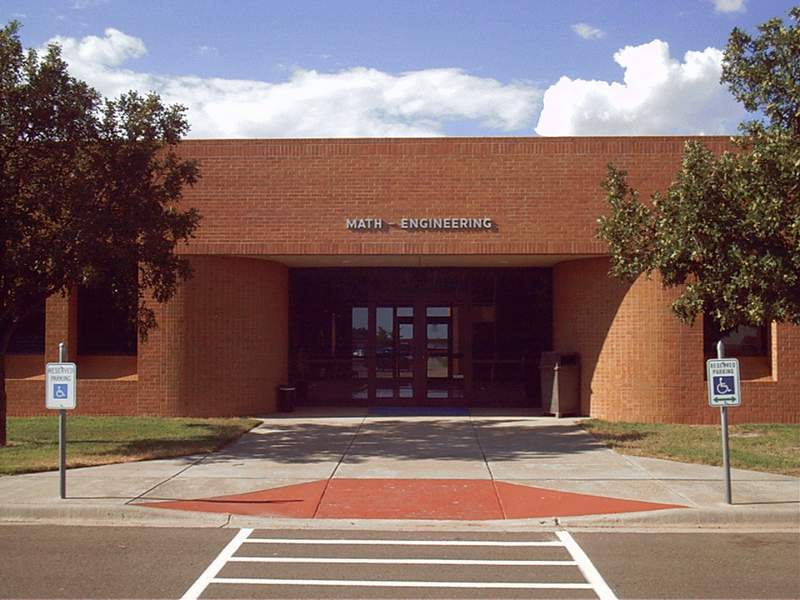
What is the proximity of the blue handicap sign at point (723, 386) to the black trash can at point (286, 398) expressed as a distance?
11.5 metres

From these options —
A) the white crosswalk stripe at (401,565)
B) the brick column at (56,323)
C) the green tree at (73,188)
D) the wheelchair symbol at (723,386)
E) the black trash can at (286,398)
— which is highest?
the green tree at (73,188)

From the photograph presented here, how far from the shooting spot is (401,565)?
7.54 meters

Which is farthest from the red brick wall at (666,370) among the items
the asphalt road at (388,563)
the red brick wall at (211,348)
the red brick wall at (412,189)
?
the asphalt road at (388,563)

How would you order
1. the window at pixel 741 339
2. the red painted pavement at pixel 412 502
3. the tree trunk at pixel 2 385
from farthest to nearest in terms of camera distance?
the window at pixel 741 339 → the tree trunk at pixel 2 385 → the red painted pavement at pixel 412 502

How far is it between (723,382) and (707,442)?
525cm

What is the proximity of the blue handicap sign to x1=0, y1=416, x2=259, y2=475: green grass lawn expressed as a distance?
7740mm

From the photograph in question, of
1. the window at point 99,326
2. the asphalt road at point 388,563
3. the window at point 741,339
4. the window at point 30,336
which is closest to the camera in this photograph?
the asphalt road at point 388,563

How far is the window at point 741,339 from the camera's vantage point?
1805 cm

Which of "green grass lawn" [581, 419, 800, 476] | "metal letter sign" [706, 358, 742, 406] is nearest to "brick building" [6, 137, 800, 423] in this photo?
"green grass lawn" [581, 419, 800, 476]

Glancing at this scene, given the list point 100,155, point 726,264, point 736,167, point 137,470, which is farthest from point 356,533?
point 100,155

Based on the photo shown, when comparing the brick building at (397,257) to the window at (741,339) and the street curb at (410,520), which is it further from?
the street curb at (410,520)

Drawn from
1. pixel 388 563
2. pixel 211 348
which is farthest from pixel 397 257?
pixel 388 563

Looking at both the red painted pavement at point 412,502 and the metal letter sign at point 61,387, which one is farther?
the metal letter sign at point 61,387

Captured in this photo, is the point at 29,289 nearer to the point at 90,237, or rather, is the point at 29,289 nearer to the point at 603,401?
the point at 90,237
